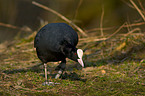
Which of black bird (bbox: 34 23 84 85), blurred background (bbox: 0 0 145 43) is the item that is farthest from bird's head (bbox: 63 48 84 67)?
blurred background (bbox: 0 0 145 43)

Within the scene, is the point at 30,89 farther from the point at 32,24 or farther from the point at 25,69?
the point at 32,24

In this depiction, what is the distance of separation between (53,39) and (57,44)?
0.16 m

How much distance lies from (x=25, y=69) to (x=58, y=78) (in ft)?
3.82

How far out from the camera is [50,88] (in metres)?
4.81

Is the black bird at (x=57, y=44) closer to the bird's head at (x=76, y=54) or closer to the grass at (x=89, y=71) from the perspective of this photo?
the bird's head at (x=76, y=54)

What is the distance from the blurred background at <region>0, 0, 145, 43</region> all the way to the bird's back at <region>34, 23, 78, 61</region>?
397 centimetres

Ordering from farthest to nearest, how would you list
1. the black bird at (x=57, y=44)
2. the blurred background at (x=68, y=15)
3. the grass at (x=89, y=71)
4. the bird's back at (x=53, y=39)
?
1. the blurred background at (x=68, y=15)
2. the bird's back at (x=53, y=39)
3. the black bird at (x=57, y=44)
4. the grass at (x=89, y=71)

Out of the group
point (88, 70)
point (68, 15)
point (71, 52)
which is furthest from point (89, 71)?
point (68, 15)

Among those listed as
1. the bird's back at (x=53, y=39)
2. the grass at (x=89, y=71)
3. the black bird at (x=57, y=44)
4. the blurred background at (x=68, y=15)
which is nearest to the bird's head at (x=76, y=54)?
the black bird at (x=57, y=44)

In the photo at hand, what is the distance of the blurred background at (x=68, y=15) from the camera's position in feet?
33.7

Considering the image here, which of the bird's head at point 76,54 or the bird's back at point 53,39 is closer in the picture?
the bird's head at point 76,54

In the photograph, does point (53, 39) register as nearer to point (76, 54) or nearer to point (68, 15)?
point (76, 54)

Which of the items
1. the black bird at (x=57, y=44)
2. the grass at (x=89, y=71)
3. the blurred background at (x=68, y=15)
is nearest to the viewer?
the grass at (x=89, y=71)

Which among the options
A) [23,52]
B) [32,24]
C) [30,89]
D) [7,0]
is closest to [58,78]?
[30,89]
